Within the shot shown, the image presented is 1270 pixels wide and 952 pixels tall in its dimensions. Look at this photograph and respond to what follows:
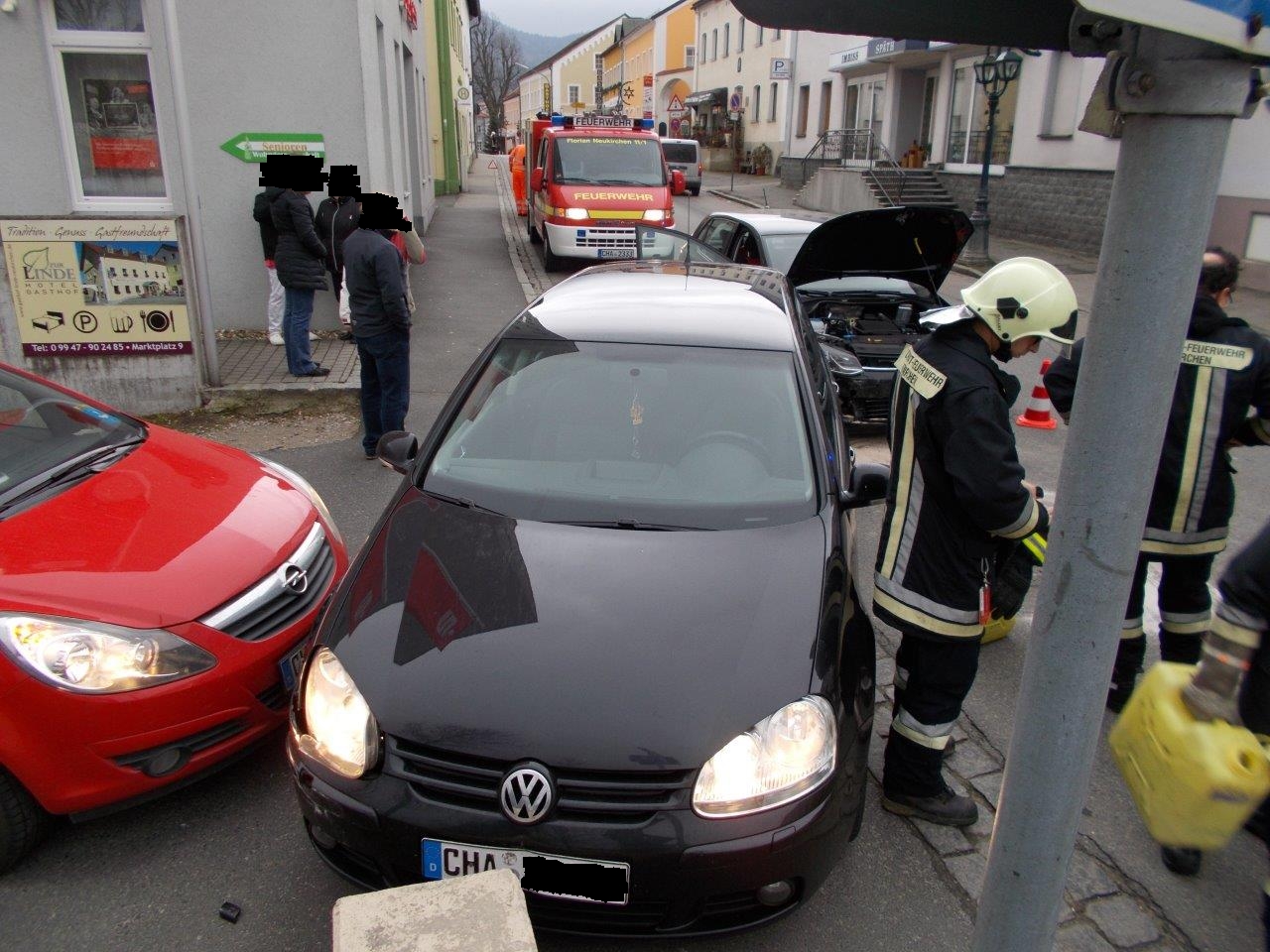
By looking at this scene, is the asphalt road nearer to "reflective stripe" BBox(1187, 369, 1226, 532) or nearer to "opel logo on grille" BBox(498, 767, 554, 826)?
"opel logo on grille" BBox(498, 767, 554, 826)

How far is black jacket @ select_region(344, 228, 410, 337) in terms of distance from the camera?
6.10 m

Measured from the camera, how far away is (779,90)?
38656 mm

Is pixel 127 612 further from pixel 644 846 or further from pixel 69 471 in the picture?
pixel 644 846

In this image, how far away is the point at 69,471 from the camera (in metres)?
3.64

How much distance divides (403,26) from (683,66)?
152ft

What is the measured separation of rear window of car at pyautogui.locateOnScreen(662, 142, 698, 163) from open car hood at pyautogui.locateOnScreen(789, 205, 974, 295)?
25.7m

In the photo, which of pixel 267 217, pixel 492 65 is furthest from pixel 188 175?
pixel 492 65

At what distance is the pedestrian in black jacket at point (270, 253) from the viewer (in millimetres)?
8742

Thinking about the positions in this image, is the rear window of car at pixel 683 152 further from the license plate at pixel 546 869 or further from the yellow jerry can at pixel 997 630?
the license plate at pixel 546 869

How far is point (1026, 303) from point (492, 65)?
81673 millimetres

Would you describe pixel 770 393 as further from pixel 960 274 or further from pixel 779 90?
pixel 779 90

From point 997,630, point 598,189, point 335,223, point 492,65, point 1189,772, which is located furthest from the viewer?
point 492,65

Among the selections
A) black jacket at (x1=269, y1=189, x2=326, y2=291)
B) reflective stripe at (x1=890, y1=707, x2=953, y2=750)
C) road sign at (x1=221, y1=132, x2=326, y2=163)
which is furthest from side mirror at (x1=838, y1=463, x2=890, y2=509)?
road sign at (x1=221, y1=132, x2=326, y2=163)

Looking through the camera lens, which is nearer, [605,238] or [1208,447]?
[1208,447]
